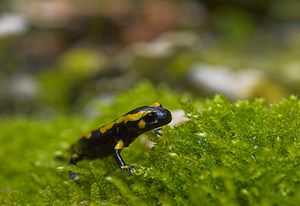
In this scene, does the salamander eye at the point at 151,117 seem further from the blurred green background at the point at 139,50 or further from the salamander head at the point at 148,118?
the blurred green background at the point at 139,50

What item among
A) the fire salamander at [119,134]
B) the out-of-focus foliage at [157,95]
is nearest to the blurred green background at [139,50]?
the out-of-focus foliage at [157,95]

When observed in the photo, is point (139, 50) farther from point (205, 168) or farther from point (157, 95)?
point (205, 168)

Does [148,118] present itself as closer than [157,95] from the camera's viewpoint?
Yes

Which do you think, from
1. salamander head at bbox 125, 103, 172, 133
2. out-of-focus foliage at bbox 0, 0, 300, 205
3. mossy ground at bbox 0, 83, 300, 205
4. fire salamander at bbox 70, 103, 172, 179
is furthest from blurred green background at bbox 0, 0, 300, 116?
salamander head at bbox 125, 103, 172, 133

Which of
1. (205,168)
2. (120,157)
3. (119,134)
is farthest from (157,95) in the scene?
(205,168)

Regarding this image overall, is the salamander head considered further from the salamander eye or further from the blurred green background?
the blurred green background

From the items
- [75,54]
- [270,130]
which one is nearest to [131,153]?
[270,130]

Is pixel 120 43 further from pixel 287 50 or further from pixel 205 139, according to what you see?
pixel 205 139
